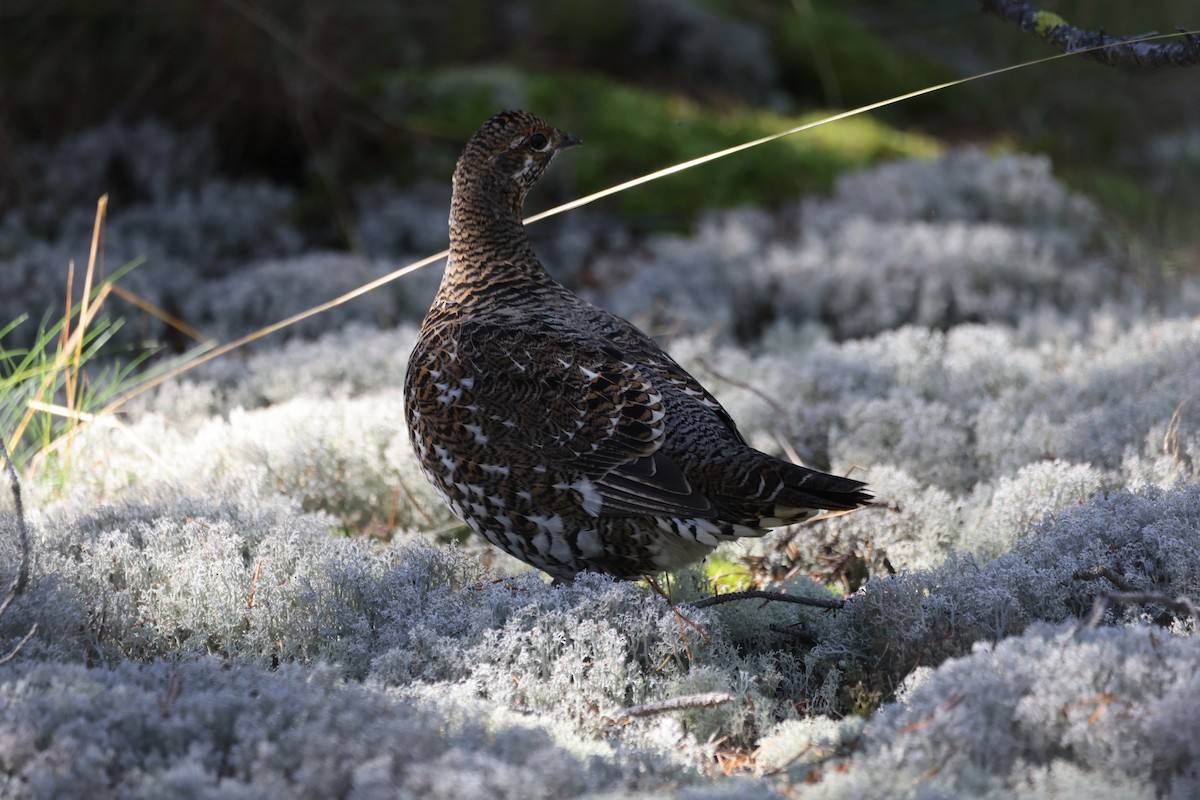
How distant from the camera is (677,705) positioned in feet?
9.81

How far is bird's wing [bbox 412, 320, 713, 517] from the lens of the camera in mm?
3596

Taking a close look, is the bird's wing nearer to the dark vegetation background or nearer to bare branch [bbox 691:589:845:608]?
bare branch [bbox 691:589:845:608]

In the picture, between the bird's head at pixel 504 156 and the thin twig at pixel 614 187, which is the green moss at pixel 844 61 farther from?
the bird's head at pixel 504 156

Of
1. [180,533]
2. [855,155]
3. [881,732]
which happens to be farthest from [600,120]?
[881,732]

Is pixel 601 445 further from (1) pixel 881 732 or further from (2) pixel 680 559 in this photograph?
(1) pixel 881 732

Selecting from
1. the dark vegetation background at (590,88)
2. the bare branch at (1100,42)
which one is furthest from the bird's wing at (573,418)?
the dark vegetation background at (590,88)

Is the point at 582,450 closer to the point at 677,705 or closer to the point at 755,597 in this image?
the point at 755,597

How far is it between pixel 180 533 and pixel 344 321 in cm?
343

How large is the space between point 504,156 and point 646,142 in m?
5.07

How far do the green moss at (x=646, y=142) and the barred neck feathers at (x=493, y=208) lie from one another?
14.5 feet

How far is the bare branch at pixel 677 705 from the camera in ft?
9.79

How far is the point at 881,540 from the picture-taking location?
4355 mm

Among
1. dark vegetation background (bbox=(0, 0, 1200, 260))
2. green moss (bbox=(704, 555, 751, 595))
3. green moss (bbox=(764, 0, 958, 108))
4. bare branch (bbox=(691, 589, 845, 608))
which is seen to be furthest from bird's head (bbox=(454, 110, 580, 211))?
green moss (bbox=(764, 0, 958, 108))

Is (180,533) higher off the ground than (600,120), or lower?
lower
